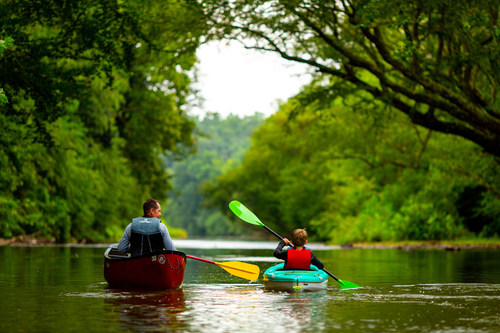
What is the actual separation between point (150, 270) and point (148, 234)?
587mm

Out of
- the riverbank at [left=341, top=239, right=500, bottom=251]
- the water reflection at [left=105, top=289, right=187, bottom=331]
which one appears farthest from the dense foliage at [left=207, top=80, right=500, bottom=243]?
the water reflection at [left=105, top=289, right=187, bottom=331]

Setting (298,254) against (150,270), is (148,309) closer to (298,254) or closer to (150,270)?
(150,270)

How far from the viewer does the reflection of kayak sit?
14382 millimetres

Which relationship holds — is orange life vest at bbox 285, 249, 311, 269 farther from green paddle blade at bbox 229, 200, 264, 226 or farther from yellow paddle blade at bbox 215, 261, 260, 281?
green paddle blade at bbox 229, 200, 264, 226

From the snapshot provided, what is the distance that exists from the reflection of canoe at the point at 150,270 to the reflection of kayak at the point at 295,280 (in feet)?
4.84

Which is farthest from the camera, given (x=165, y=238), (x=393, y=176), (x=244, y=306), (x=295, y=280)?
(x=393, y=176)

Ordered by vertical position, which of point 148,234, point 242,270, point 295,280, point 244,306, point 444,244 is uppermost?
point 148,234

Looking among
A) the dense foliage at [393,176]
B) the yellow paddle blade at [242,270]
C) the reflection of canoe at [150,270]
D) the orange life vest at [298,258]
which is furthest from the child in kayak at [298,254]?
the dense foliage at [393,176]

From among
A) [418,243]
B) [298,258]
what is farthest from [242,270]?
[418,243]

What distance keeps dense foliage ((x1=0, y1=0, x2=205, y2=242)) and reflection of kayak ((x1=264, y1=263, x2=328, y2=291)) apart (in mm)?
9193

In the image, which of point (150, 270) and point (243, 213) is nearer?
point (150, 270)

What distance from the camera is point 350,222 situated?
170ft

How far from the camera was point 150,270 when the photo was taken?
1425cm

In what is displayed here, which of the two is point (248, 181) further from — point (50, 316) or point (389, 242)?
point (50, 316)
